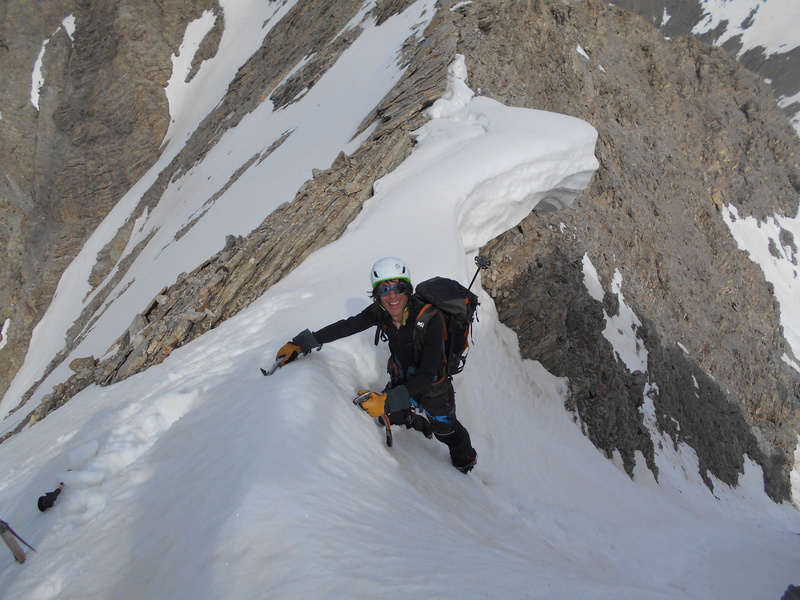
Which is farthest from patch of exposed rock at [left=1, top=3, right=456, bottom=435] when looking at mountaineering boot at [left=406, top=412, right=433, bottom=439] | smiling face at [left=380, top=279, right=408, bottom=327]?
smiling face at [left=380, top=279, right=408, bottom=327]

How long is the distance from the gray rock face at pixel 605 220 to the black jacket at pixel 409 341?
3591mm

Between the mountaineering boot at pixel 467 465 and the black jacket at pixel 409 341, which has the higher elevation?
the black jacket at pixel 409 341

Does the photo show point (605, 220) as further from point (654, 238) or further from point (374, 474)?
point (374, 474)

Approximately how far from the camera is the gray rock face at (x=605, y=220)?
9.24m

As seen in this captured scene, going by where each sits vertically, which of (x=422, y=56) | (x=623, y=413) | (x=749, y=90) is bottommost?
(x=749, y=90)

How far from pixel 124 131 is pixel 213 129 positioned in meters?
10.3

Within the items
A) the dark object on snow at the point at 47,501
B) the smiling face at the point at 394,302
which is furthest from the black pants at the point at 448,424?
the dark object on snow at the point at 47,501

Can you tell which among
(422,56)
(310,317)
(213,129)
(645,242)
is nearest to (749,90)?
(645,242)

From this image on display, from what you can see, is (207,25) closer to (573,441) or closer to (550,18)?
(550,18)

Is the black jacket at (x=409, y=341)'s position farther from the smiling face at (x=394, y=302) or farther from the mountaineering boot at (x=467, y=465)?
the mountaineering boot at (x=467, y=465)

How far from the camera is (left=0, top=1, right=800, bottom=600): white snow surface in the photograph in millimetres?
2736

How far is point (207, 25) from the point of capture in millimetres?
39000

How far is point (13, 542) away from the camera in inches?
117

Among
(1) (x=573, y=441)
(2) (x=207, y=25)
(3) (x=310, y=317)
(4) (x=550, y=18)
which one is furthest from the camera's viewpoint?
(2) (x=207, y=25)
